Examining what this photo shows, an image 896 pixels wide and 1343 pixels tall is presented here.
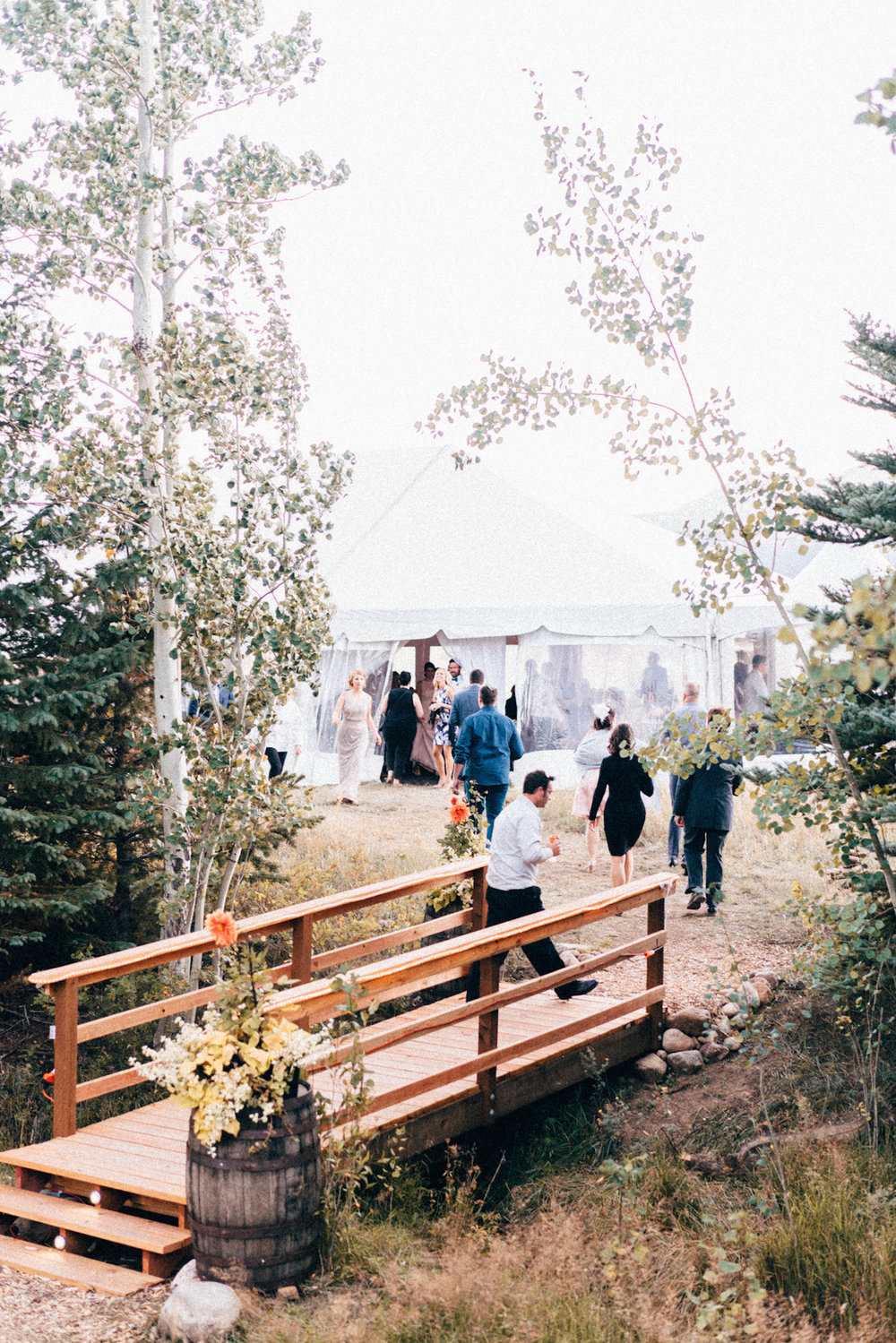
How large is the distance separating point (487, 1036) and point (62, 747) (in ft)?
11.7

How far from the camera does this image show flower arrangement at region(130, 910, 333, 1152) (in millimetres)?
4535

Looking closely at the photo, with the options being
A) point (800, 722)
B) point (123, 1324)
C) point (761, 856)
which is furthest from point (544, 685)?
point (123, 1324)

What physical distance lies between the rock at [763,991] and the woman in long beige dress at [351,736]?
28.2ft

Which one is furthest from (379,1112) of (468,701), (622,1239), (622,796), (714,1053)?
(468,701)

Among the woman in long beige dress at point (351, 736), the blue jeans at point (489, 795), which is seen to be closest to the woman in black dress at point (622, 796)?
the blue jeans at point (489, 795)

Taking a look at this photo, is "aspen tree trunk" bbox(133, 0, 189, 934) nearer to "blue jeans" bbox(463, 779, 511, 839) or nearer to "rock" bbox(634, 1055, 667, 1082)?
"rock" bbox(634, 1055, 667, 1082)

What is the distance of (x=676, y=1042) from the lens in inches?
310

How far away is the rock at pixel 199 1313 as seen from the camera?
14.1 ft

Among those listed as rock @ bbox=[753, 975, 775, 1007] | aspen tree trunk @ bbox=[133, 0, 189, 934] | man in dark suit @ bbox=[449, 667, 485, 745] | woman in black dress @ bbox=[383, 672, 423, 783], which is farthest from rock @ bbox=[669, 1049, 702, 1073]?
woman in black dress @ bbox=[383, 672, 423, 783]

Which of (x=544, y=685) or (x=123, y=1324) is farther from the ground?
(x=544, y=685)

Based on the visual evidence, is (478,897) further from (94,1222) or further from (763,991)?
(94,1222)

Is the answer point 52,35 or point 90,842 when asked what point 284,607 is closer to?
point 90,842

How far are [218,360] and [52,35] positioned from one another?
8.52ft

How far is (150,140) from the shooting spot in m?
8.38
